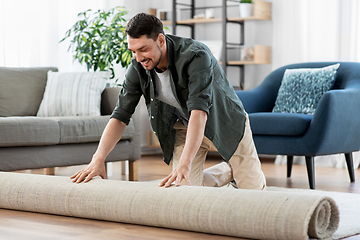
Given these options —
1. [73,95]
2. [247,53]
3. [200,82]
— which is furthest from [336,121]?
[247,53]

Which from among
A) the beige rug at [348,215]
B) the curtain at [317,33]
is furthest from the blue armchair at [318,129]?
the curtain at [317,33]

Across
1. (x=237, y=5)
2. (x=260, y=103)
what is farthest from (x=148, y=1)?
(x=260, y=103)

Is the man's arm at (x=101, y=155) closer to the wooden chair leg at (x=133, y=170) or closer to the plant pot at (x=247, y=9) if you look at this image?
the wooden chair leg at (x=133, y=170)

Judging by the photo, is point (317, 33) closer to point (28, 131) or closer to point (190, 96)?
point (28, 131)

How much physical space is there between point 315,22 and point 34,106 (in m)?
2.64

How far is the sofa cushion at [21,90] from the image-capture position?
143 inches

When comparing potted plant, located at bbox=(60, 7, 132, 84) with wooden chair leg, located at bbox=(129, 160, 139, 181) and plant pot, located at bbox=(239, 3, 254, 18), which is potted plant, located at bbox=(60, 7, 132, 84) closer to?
wooden chair leg, located at bbox=(129, 160, 139, 181)

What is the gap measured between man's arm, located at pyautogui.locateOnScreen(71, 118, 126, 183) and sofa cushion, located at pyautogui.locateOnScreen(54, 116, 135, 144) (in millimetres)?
1026

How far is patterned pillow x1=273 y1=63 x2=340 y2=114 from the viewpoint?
3541mm

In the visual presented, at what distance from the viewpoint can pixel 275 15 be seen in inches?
197

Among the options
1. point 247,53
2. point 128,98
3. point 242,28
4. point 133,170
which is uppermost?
point 242,28

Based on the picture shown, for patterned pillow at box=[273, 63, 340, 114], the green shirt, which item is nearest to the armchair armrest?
patterned pillow at box=[273, 63, 340, 114]

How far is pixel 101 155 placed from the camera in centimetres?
200

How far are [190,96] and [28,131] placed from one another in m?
1.32
